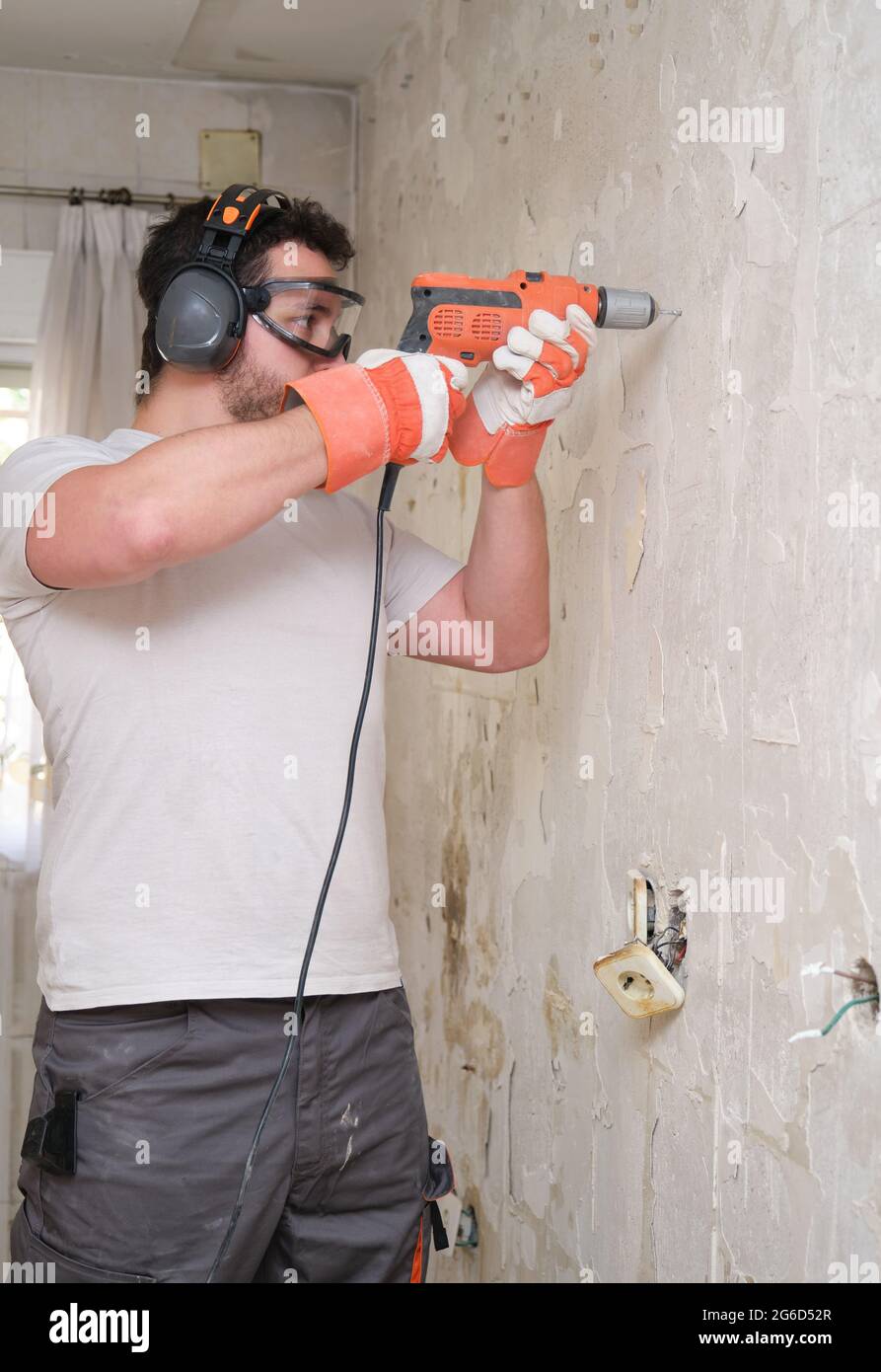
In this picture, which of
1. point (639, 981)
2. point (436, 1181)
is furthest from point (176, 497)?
point (436, 1181)

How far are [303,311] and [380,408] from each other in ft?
0.94

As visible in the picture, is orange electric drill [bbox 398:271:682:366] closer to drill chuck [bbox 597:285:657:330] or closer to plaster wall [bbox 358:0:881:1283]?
drill chuck [bbox 597:285:657:330]

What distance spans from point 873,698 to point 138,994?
0.79m

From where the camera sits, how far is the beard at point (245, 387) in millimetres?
1444

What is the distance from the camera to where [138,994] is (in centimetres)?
130

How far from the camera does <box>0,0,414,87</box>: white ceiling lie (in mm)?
2703

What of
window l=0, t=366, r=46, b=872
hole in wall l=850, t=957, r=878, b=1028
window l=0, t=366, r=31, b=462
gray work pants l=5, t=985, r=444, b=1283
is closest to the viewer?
hole in wall l=850, t=957, r=878, b=1028

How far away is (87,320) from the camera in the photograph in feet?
10.0

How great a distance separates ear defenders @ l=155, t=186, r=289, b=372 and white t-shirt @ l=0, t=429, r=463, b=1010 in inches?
4.8

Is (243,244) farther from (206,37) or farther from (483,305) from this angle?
(206,37)

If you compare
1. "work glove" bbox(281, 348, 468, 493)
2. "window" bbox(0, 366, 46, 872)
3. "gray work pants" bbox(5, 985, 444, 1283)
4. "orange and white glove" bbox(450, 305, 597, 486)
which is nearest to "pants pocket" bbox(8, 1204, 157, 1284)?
"gray work pants" bbox(5, 985, 444, 1283)

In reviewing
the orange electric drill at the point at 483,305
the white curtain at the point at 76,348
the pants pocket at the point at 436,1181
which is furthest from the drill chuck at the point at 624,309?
the white curtain at the point at 76,348

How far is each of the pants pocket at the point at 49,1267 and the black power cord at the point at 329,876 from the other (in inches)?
3.9
